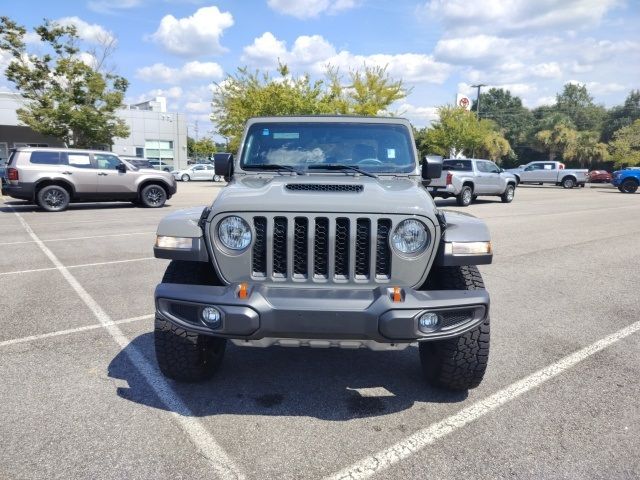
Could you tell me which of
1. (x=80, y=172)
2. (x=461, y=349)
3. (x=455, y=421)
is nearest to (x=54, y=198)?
(x=80, y=172)

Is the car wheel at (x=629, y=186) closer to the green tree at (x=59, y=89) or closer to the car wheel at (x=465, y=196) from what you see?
the car wheel at (x=465, y=196)

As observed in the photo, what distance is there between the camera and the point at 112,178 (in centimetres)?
1452

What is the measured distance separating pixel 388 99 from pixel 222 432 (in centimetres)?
3057

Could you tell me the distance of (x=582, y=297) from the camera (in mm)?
5797

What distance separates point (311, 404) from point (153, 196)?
13617 mm

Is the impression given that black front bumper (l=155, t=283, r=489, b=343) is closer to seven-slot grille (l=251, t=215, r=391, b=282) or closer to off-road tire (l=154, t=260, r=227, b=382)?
seven-slot grille (l=251, t=215, r=391, b=282)

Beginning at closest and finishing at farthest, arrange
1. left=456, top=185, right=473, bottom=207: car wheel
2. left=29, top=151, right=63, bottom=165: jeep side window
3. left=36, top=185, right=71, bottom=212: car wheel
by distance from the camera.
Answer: left=29, top=151, right=63, bottom=165: jeep side window, left=36, top=185, right=71, bottom=212: car wheel, left=456, top=185, right=473, bottom=207: car wheel

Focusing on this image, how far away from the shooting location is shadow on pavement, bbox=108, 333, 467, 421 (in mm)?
3086

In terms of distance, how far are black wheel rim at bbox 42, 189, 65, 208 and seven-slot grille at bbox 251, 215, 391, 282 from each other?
13165mm

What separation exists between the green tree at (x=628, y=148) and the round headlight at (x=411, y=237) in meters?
48.2

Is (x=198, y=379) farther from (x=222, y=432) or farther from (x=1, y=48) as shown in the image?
(x=1, y=48)

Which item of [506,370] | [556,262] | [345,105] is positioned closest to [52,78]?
[345,105]

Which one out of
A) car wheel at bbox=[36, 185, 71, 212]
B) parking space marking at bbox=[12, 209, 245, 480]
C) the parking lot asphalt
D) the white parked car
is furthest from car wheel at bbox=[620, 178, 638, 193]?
parking space marking at bbox=[12, 209, 245, 480]

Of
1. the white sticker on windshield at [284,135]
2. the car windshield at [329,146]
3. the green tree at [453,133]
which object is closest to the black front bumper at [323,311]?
the car windshield at [329,146]
